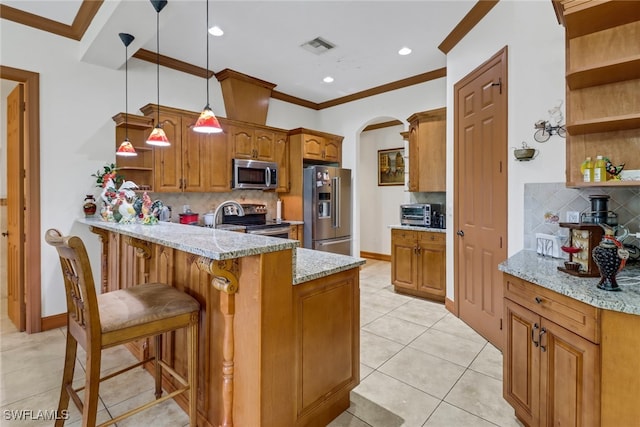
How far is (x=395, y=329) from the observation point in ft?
10.4

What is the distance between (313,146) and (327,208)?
3.46 ft

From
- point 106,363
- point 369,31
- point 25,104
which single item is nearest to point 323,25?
point 369,31

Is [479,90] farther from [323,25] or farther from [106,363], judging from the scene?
[106,363]

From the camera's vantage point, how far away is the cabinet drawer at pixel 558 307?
129 centimetres

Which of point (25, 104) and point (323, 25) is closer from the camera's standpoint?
point (25, 104)

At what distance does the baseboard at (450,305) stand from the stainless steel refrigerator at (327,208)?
2.02 metres

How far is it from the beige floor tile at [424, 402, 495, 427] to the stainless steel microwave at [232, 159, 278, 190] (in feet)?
11.6

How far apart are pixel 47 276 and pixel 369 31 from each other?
4233mm

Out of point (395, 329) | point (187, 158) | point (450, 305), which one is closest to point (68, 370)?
point (395, 329)

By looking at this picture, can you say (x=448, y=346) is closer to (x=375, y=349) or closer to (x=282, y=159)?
(x=375, y=349)

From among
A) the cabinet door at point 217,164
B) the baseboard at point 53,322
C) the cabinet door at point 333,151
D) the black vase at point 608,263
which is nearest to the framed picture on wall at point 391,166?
the cabinet door at point 333,151

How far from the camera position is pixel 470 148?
3.17 metres

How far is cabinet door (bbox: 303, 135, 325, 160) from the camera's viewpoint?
5.12m

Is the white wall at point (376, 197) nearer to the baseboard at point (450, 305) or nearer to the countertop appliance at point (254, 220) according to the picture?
the countertop appliance at point (254, 220)
